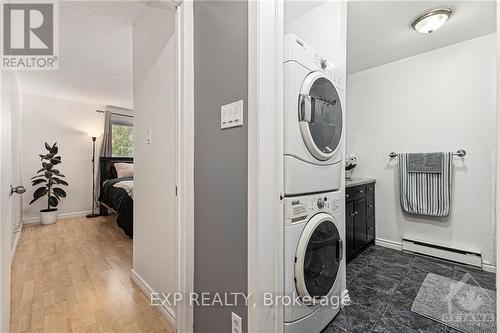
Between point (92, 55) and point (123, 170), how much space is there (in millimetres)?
2406

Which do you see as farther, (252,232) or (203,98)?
(203,98)

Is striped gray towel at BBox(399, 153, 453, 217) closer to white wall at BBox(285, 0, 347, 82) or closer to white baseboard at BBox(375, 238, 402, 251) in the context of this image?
white baseboard at BBox(375, 238, 402, 251)

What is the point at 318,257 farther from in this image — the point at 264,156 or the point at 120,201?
the point at 120,201

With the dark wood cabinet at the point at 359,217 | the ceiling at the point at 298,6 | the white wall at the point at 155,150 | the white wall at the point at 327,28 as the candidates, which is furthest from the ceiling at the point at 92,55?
the dark wood cabinet at the point at 359,217

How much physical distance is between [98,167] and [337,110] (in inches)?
190

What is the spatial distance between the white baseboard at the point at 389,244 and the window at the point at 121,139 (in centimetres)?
514

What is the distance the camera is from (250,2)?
987 millimetres

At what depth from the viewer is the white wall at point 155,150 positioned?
4.86 ft

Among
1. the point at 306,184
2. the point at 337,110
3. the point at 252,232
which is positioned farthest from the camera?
the point at 337,110

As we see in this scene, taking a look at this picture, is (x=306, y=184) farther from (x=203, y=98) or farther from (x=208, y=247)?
(x=203, y=98)

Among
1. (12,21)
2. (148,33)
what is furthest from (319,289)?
(12,21)

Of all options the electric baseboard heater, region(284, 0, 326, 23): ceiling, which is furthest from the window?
the electric baseboard heater

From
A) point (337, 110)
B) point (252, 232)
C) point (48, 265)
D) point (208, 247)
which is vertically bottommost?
point (48, 265)

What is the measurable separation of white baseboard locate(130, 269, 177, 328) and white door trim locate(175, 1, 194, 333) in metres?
0.18
